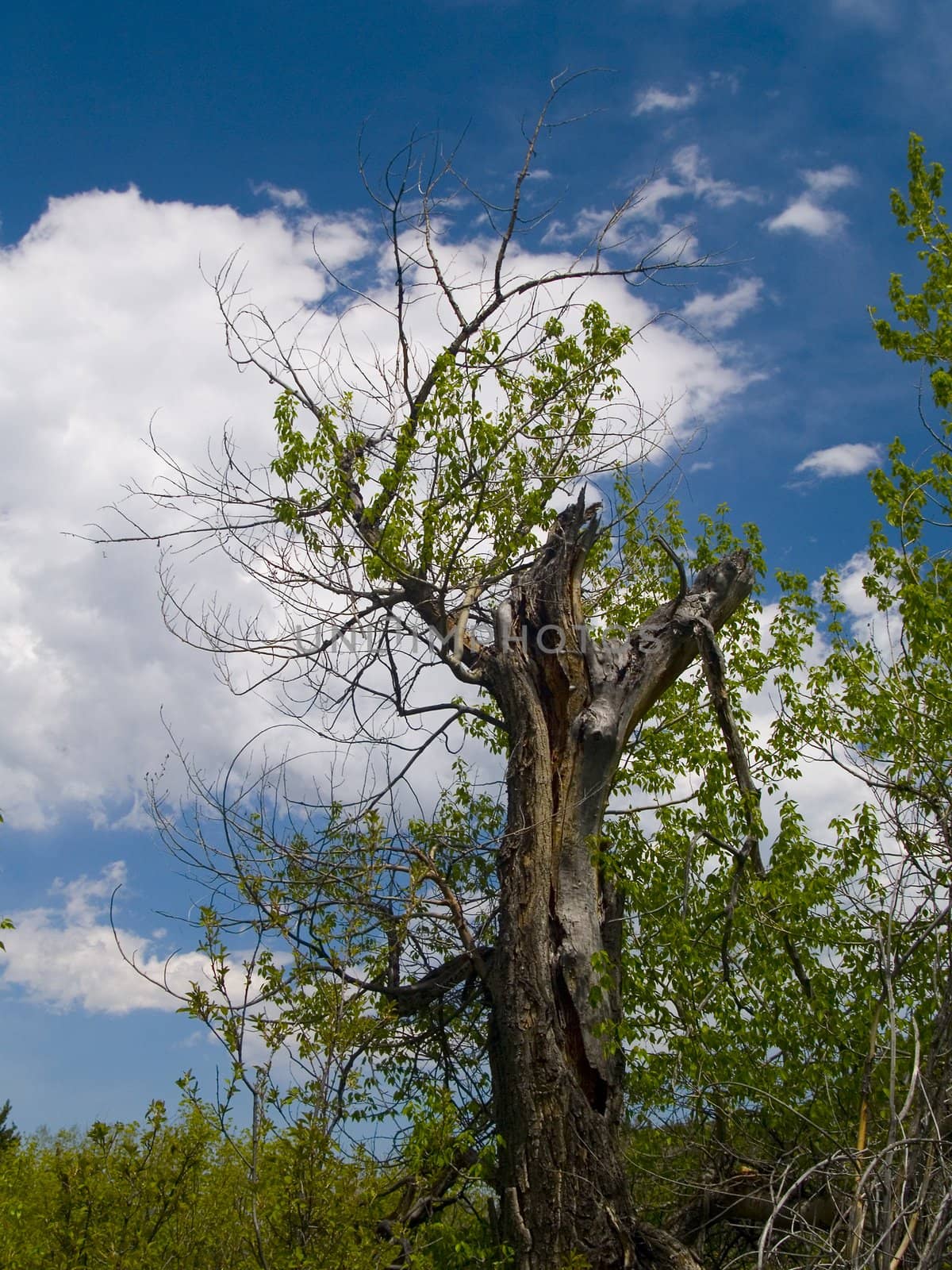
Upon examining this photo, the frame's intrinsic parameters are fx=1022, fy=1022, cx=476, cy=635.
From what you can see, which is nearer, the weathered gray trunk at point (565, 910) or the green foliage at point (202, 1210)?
the green foliage at point (202, 1210)

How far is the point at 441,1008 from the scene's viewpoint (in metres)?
8.06

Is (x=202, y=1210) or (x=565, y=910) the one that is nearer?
(x=202, y=1210)

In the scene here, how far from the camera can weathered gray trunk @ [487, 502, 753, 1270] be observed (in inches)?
233

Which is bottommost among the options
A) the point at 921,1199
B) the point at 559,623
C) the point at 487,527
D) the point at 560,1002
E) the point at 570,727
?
the point at 921,1199

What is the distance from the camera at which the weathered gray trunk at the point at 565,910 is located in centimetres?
593

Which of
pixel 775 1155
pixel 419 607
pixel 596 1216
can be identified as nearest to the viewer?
pixel 596 1216

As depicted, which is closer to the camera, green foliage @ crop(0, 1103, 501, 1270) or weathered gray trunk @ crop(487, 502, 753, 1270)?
green foliage @ crop(0, 1103, 501, 1270)

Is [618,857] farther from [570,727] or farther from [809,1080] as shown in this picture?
[809,1080]

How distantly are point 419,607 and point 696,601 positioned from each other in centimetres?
233

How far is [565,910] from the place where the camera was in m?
6.95

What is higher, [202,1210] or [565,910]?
[565,910]

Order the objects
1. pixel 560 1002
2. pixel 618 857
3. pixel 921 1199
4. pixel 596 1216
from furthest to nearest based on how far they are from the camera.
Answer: pixel 618 857 → pixel 560 1002 → pixel 596 1216 → pixel 921 1199

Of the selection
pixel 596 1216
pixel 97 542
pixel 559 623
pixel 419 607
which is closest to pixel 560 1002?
pixel 596 1216

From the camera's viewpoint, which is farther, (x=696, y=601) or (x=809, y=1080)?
(x=696, y=601)
